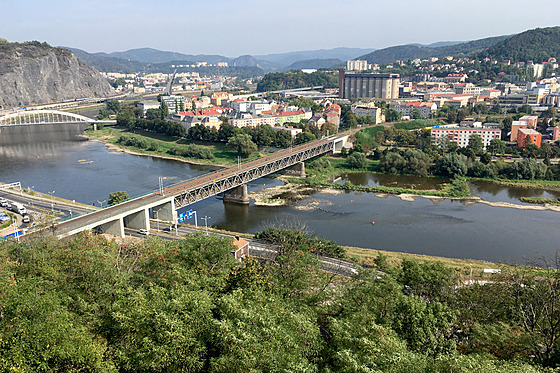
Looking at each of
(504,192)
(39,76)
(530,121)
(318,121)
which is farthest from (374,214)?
(39,76)

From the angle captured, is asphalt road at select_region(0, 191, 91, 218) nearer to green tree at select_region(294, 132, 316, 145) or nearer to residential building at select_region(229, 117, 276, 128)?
green tree at select_region(294, 132, 316, 145)

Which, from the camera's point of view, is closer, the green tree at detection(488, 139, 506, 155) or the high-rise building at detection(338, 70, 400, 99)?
the green tree at detection(488, 139, 506, 155)

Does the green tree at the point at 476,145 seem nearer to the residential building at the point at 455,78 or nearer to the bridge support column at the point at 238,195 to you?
the bridge support column at the point at 238,195

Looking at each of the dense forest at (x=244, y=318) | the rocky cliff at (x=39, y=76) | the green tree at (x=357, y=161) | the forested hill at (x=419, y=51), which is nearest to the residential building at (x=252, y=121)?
the green tree at (x=357, y=161)

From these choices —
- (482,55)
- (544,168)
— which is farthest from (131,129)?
(482,55)

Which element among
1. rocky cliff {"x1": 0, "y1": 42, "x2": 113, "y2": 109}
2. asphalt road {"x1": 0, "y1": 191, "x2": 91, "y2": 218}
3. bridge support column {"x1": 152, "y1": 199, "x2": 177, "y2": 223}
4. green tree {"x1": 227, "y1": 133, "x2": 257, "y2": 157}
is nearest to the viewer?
asphalt road {"x1": 0, "y1": 191, "x2": 91, "y2": 218}

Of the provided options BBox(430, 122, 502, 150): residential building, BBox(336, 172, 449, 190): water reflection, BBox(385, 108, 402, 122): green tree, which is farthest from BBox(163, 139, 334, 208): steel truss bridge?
BBox(385, 108, 402, 122): green tree

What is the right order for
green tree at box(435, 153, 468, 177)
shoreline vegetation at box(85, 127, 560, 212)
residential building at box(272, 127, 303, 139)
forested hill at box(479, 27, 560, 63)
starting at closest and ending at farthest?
shoreline vegetation at box(85, 127, 560, 212)
green tree at box(435, 153, 468, 177)
residential building at box(272, 127, 303, 139)
forested hill at box(479, 27, 560, 63)
